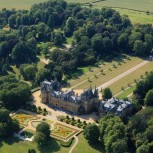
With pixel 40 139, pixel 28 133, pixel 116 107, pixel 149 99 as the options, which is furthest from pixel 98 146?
pixel 149 99

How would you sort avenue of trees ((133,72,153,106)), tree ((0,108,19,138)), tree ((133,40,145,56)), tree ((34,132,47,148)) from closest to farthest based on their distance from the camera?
tree ((34,132,47,148)), tree ((0,108,19,138)), avenue of trees ((133,72,153,106)), tree ((133,40,145,56))

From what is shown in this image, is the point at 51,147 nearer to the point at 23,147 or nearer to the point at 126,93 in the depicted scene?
the point at 23,147

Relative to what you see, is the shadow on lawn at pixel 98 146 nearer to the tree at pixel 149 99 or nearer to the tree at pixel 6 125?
the tree at pixel 6 125

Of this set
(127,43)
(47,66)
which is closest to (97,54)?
(127,43)

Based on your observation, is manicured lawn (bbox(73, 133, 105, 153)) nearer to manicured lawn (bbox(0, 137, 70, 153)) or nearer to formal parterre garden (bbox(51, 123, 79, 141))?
manicured lawn (bbox(0, 137, 70, 153))

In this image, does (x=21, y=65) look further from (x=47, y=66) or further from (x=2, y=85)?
(x=2, y=85)

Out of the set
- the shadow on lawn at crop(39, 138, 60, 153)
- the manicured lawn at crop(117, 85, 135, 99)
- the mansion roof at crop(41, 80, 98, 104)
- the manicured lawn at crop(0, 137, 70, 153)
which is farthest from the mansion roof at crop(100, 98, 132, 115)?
the shadow on lawn at crop(39, 138, 60, 153)
